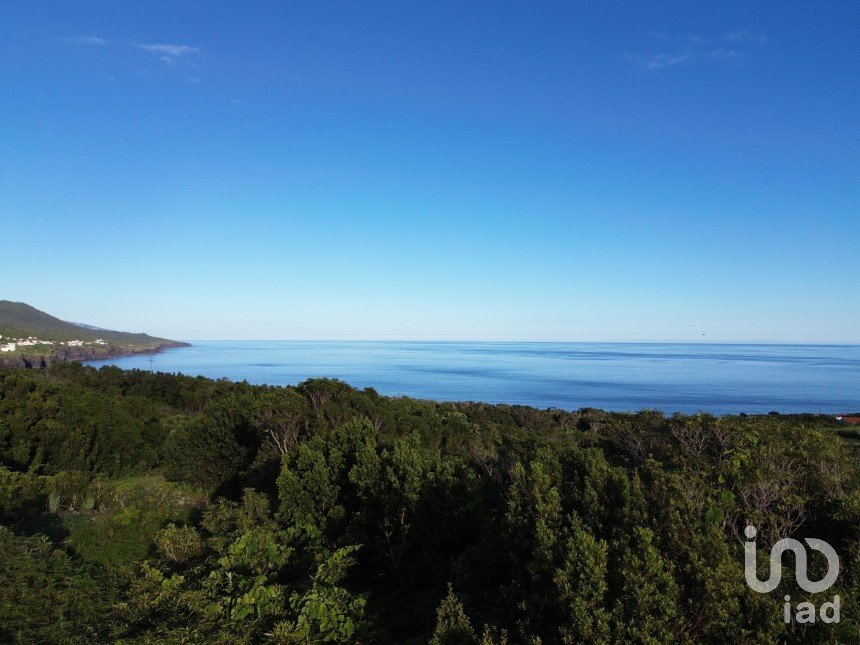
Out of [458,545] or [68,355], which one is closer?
[458,545]

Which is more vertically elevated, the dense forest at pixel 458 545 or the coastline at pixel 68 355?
the dense forest at pixel 458 545

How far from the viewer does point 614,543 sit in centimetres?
559

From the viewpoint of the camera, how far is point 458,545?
35.5 feet

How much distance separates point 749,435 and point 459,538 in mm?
6082

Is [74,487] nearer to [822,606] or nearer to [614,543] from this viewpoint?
[614,543]

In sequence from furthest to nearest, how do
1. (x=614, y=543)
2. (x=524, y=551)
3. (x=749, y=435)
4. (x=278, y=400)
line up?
(x=278, y=400)
(x=749, y=435)
(x=524, y=551)
(x=614, y=543)

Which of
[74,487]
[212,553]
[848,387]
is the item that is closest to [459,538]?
[212,553]

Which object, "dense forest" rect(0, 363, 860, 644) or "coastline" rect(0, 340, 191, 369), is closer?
"dense forest" rect(0, 363, 860, 644)

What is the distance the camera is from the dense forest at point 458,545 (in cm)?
515

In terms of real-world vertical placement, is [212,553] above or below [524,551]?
below

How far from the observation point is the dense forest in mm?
A: 5152

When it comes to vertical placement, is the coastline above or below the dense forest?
below

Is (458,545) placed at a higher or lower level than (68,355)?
higher

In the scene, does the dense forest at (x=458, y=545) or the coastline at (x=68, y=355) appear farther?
the coastline at (x=68, y=355)
